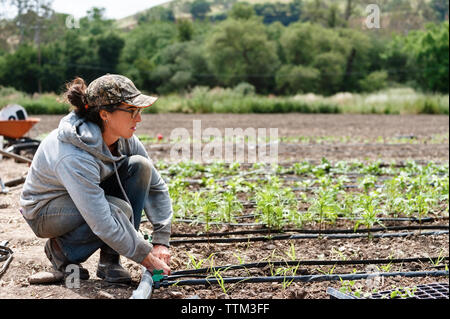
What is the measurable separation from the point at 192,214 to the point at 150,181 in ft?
4.42

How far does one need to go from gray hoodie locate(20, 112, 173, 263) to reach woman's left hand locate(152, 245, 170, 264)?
0.21 m

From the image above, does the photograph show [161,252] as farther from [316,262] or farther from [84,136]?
[316,262]

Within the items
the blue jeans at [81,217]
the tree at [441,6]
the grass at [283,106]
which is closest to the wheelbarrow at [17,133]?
the blue jeans at [81,217]

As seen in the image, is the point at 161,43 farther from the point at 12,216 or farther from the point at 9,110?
the point at 12,216

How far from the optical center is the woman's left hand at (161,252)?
278cm

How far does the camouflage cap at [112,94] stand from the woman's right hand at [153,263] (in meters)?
0.82

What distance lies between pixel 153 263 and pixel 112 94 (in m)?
0.93

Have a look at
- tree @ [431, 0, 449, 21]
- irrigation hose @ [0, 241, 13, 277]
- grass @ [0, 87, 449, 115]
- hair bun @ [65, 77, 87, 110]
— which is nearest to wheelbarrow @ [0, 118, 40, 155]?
irrigation hose @ [0, 241, 13, 277]

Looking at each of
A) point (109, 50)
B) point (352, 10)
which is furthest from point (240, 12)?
point (109, 50)

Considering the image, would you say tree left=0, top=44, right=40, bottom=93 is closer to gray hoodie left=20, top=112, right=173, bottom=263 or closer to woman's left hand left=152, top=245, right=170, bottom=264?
gray hoodie left=20, top=112, right=173, bottom=263

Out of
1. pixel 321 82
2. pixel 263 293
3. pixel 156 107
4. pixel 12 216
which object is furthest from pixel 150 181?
pixel 321 82

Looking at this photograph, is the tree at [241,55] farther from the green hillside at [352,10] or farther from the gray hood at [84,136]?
the gray hood at [84,136]

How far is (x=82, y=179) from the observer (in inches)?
93.2

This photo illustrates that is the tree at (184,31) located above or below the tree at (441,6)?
below
